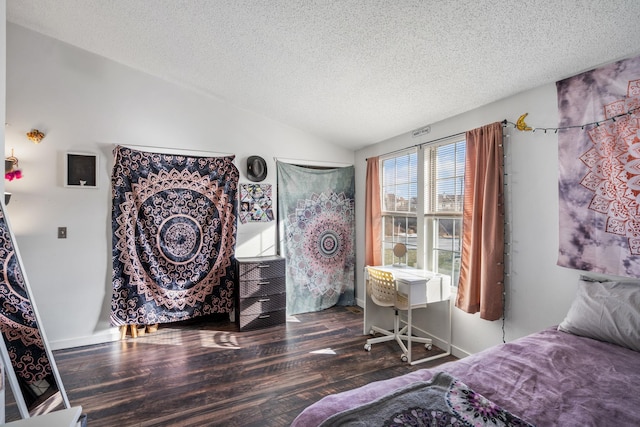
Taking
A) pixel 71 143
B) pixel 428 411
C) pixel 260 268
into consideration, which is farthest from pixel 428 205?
pixel 71 143

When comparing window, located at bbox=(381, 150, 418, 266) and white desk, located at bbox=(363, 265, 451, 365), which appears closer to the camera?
white desk, located at bbox=(363, 265, 451, 365)

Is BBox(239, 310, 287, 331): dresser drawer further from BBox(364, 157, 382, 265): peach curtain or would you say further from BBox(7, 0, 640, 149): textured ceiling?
BBox(7, 0, 640, 149): textured ceiling

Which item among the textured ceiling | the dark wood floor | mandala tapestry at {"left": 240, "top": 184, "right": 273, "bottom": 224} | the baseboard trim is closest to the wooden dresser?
the dark wood floor

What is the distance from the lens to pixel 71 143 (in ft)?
9.74

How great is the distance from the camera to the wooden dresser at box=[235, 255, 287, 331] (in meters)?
3.36

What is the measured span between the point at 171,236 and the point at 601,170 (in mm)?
3665

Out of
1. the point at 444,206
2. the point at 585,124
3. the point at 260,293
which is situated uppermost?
the point at 585,124

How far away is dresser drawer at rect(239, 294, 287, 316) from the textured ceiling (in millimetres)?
2164

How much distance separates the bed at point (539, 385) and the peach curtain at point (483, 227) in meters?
0.64

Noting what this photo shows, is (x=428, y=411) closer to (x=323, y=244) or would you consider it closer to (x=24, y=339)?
(x=24, y=339)

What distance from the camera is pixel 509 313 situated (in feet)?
7.72

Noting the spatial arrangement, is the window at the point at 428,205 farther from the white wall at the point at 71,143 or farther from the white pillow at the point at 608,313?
the white wall at the point at 71,143

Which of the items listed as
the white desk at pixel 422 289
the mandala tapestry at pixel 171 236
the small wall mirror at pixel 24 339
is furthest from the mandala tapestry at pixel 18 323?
the white desk at pixel 422 289

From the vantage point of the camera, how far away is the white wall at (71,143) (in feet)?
9.20
